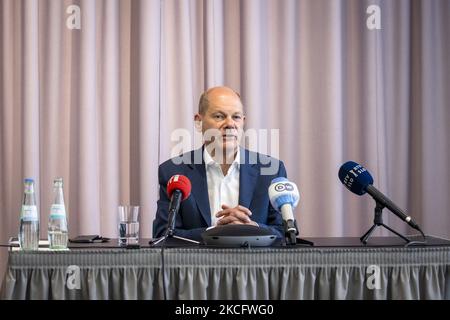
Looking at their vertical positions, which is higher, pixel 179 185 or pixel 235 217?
pixel 179 185

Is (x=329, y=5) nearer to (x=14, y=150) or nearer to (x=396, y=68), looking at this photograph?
(x=396, y=68)

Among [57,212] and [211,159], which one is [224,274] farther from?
[211,159]

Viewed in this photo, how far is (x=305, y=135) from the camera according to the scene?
11.5 feet

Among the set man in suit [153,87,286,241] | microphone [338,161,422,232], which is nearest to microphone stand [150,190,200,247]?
man in suit [153,87,286,241]

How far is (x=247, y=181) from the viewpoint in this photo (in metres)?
2.59

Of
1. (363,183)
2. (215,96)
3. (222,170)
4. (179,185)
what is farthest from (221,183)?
(363,183)

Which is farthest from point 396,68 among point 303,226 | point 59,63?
point 59,63

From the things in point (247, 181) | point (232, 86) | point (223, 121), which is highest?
point (232, 86)

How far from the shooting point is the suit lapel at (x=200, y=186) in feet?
8.18

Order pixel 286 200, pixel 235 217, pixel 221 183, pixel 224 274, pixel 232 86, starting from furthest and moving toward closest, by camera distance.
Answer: pixel 232 86, pixel 221 183, pixel 235 217, pixel 286 200, pixel 224 274

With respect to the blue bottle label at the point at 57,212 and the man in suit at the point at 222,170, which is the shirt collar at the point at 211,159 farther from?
the blue bottle label at the point at 57,212

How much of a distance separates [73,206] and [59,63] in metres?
0.81

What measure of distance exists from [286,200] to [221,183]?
2.60 ft

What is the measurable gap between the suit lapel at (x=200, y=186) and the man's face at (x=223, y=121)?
104 mm
